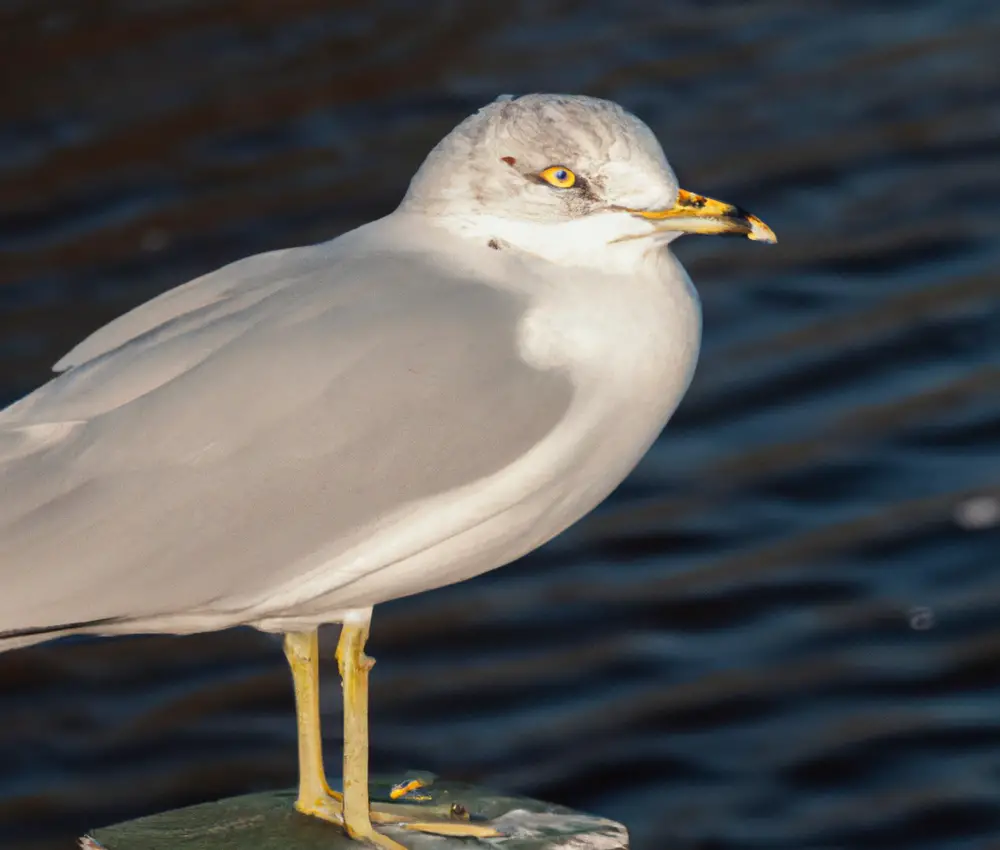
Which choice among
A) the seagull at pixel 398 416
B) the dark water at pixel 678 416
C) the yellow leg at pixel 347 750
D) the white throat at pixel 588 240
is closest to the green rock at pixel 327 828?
the yellow leg at pixel 347 750

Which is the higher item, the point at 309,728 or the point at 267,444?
the point at 267,444

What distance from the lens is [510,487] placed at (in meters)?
3.05

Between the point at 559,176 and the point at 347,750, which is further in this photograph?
the point at 347,750

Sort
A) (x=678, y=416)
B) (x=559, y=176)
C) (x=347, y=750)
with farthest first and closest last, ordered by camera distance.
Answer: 1. (x=678, y=416)
2. (x=347, y=750)
3. (x=559, y=176)

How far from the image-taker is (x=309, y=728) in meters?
3.37

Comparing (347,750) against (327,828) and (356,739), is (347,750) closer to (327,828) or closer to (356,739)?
(356,739)

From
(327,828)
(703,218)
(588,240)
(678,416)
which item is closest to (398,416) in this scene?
(588,240)

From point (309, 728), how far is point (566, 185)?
0.89 metres

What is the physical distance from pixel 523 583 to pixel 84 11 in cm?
314

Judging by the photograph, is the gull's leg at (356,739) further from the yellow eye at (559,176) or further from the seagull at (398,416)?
the yellow eye at (559,176)

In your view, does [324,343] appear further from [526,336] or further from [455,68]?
[455,68]

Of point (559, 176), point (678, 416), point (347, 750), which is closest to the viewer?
point (559, 176)

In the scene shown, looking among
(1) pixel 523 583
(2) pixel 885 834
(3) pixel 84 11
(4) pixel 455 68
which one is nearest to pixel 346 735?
(2) pixel 885 834

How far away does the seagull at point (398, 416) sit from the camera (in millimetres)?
3043
